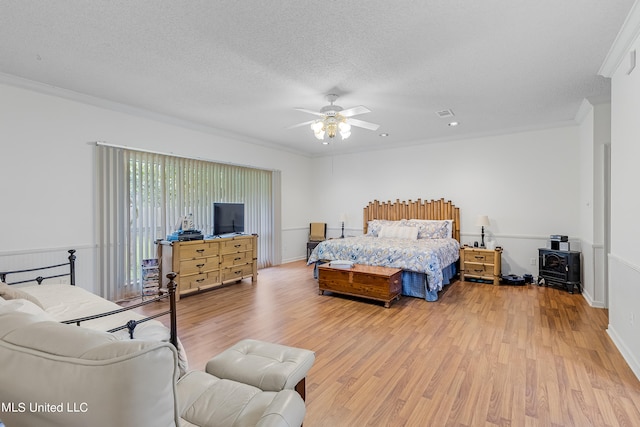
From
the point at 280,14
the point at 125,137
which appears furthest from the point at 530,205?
the point at 125,137

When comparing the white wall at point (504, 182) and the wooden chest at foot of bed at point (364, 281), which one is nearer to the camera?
the wooden chest at foot of bed at point (364, 281)

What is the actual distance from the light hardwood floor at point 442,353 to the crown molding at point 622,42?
2.70m

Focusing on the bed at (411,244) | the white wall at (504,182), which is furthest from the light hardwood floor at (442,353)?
the white wall at (504,182)

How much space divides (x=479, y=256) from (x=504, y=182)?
154 cm

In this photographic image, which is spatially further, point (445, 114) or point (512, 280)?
point (512, 280)

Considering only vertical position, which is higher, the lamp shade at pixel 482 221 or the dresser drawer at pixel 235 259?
the lamp shade at pixel 482 221

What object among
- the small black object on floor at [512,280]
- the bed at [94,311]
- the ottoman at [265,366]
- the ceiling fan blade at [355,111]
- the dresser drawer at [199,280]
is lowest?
the small black object on floor at [512,280]

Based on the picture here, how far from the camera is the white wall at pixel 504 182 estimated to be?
5316 mm

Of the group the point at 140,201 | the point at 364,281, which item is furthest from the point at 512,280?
the point at 140,201

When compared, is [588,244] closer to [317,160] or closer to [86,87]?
[317,160]

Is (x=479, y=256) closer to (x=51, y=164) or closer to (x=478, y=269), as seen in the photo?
(x=478, y=269)

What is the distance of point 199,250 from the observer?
4730 millimetres

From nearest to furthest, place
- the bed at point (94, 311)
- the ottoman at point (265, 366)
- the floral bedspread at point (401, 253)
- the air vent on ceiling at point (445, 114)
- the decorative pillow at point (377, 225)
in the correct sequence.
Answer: the ottoman at point (265, 366), the bed at point (94, 311), the floral bedspread at point (401, 253), the air vent on ceiling at point (445, 114), the decorative pillow at point (377, 225)

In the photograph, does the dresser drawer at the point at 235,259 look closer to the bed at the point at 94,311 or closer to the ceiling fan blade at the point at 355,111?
the bed at the point at 94,311
